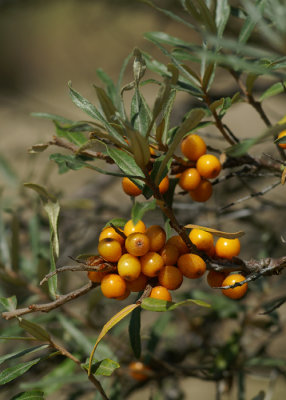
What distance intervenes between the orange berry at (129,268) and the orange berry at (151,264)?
0.05 feet

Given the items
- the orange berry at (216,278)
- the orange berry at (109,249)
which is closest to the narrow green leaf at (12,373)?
the orange berry at (109,249)

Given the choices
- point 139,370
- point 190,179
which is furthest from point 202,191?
point 139,370

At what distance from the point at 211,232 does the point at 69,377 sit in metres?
0.91

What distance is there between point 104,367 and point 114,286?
260mm

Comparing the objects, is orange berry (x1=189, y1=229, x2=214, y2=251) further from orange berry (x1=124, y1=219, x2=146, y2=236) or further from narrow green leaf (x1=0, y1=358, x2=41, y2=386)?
narrow green leaf (x1=0, y1=358, x2=41, y2=386)

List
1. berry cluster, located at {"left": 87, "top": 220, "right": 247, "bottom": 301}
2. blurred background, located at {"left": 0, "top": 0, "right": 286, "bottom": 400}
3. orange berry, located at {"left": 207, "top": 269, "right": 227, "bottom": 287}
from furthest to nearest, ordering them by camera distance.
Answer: blurred background, located at {"left": 0, "top": 0, "right": 286, "bottom": 400} < orange berry, located at {"left": 207, "top": 269, "right": 227, "bottom": 287} < berry cluster, located at {"left": 87, "top": 220, "right": 247, "bottom": 301}

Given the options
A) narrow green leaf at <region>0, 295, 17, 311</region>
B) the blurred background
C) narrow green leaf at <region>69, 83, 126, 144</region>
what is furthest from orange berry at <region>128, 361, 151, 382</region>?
narrow green leaf at <region>69, 83, 126, 144</region>

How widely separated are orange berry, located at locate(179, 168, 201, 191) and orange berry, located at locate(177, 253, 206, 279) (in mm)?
200

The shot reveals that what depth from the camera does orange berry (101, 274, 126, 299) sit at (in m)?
0.89

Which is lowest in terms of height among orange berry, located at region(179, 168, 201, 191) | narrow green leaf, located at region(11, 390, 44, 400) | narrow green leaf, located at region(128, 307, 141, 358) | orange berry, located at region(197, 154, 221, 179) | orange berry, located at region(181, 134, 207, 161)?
narrow green leaf, located at region(11, 390, 44, 400)

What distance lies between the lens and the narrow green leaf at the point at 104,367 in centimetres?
100

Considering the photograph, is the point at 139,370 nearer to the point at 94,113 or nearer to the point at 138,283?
the point at 138,283

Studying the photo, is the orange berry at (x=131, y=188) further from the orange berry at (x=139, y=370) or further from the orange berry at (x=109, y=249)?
the orange berry at (x=139, y=370)

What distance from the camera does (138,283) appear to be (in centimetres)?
94
